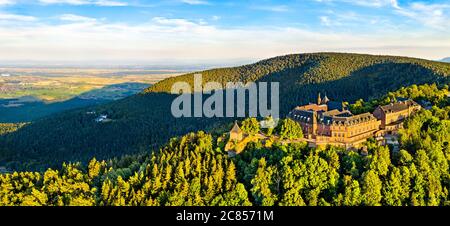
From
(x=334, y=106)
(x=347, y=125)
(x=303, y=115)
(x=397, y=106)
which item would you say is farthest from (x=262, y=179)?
(x=334, y=106)

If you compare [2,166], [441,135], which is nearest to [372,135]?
[441,135]

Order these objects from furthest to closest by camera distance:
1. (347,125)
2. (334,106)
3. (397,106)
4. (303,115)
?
A: (334,106), (397,106), (303,115), (347,125)

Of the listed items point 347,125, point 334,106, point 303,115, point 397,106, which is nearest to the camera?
point 347,125

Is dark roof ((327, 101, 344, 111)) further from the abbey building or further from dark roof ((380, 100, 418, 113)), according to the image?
the abbey building

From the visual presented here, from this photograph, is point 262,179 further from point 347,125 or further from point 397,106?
point 397,106

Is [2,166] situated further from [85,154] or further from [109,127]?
[109,127]

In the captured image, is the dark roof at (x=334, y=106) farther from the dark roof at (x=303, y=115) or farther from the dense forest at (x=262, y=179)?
the dense forest at (x=262, y=179)
